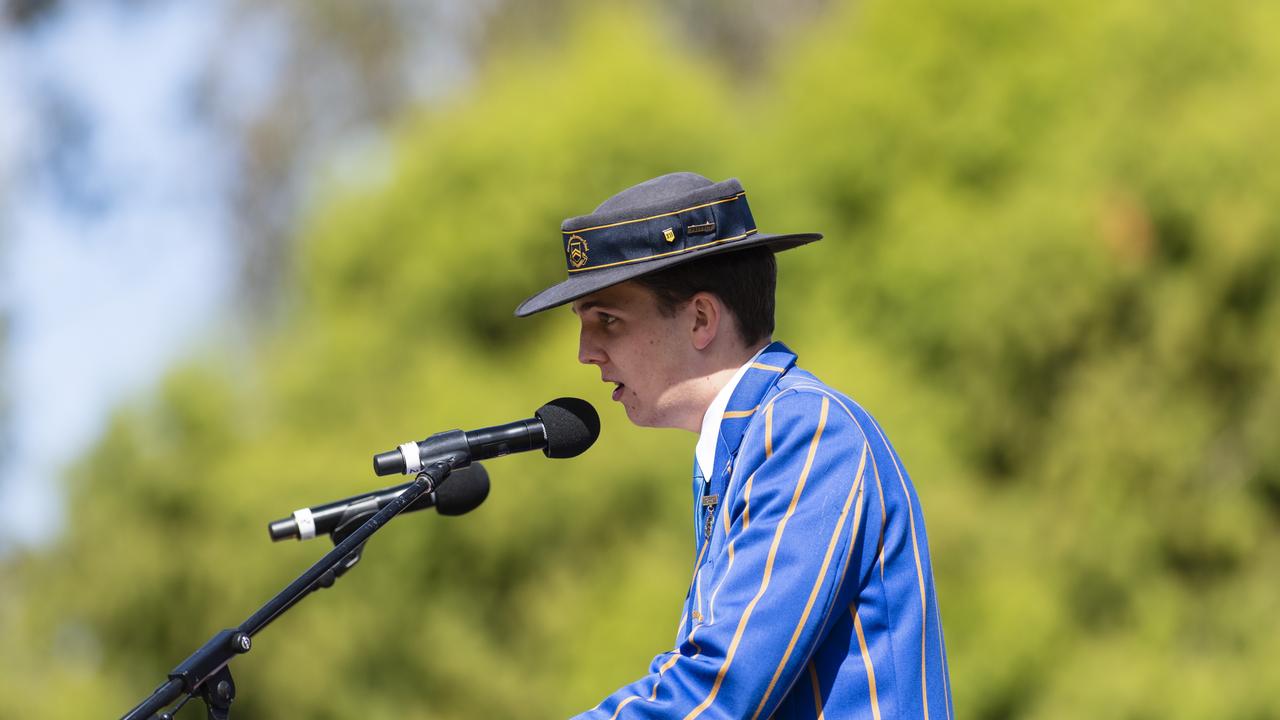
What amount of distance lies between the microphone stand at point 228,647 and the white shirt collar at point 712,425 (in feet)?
1.22

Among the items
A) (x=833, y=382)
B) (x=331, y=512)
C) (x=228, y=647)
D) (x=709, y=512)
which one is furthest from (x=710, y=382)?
(x=833, y=382)

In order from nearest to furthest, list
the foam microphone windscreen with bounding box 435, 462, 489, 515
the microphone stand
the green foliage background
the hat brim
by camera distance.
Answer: the microphone stand → the hat brim → the foam microphone windscreen with bounding box 435, 462, 489, 515 → the green foliage background

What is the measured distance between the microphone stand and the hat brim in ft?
0.97

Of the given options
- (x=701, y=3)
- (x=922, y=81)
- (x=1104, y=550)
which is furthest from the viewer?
(x=701, y=3)

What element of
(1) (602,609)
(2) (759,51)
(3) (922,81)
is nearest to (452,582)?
(1) (602,609)

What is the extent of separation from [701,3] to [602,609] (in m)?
7.99

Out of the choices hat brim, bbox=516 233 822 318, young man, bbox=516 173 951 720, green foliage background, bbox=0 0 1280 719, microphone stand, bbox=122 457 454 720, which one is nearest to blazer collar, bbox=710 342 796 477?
young man, bbox=516 173 951 720

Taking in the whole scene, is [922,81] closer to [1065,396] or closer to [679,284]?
[1065,396]

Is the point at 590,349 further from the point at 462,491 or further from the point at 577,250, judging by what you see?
the point at 462,491

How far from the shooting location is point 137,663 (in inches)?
367

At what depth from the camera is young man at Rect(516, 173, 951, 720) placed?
1.83m

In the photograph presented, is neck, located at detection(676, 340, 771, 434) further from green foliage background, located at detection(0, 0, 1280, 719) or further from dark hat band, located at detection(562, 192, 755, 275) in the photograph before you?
green foliage background, located at detection(0, 0, 1280, 719)

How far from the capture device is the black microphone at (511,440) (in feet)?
6.98

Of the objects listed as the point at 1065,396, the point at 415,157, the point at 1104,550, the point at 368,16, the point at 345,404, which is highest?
the point at 368,16
